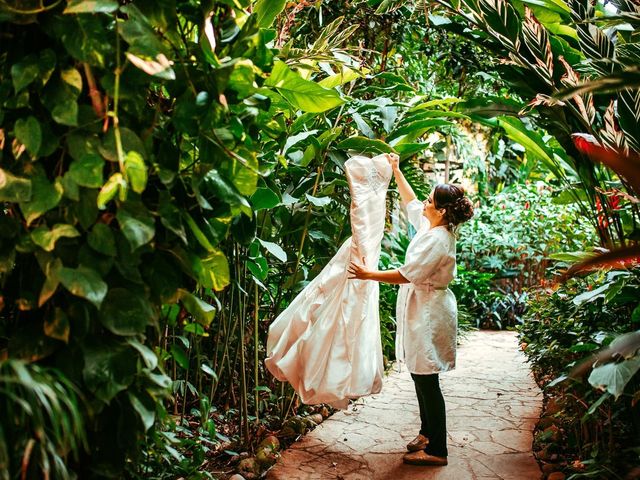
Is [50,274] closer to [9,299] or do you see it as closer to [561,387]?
[9,299]

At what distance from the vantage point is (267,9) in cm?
197

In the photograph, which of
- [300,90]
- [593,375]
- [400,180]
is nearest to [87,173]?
[300,90]

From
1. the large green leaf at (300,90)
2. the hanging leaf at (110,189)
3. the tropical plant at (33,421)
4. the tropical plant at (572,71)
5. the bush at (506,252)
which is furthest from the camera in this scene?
the bush at (506,252)

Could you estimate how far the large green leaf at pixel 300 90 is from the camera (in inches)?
75.7

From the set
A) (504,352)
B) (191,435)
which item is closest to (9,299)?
(191,435)

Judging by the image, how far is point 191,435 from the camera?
2.75 m

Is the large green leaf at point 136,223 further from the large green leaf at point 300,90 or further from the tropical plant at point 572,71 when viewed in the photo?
the tropical plant at point 572,71

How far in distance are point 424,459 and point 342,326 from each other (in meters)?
0.69

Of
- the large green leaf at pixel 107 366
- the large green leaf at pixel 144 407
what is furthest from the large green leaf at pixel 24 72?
the large green leaf at pixel 144 407

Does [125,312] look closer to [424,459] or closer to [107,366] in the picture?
[107,366]

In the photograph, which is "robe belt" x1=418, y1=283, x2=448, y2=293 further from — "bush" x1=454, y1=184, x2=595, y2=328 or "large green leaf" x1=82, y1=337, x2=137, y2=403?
"bush" x1=454, y1=184, x2=595, y2=328

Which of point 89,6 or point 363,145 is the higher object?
point 89,6

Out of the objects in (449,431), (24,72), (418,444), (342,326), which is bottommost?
(449,431)

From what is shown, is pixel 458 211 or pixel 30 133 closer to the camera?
pixel 30 133
